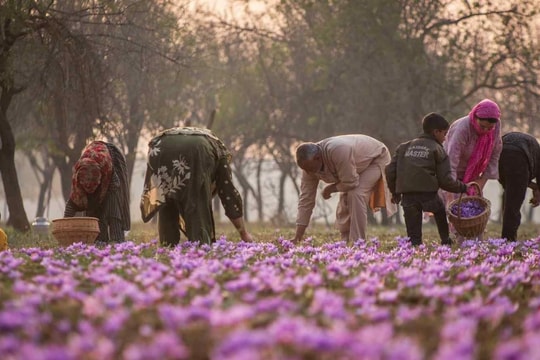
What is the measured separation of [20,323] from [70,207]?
7.23 meters

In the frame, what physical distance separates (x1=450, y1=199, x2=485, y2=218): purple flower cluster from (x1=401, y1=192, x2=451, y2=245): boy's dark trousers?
0.37 m

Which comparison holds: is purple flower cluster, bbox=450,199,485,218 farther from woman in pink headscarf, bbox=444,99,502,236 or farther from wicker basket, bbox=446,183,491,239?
woman in pink headscarf, bbox=444,99,502,236

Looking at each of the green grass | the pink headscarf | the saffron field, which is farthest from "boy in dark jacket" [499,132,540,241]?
the saffron field

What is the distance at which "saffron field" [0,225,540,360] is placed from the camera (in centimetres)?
441

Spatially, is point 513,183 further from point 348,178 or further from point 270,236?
point 270,236

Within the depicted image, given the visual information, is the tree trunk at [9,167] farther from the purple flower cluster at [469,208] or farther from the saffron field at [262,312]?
the saffron field at [262,312]

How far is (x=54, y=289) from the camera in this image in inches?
257

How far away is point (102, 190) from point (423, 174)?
3705 mm

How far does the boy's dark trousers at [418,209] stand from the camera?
12430 millimetres

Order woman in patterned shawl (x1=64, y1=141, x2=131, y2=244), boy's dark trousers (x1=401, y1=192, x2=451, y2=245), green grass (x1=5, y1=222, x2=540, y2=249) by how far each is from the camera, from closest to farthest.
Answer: woman in patterned shawl (x1=64, y1=141, x2=131, y2=244) → boy's dark trousers (x1=401, y1=192, x2=451, y2=245) → green grass (x1=5, y1=222, x2=540, y2=249)

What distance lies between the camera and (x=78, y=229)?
37.4 feet

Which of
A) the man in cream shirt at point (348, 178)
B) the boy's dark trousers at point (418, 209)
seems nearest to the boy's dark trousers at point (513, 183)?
the boy's dark trousers at point (418, 209)

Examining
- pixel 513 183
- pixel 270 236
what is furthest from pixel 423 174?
pixel 270 236

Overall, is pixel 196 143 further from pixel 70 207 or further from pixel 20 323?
pixel 20 323
